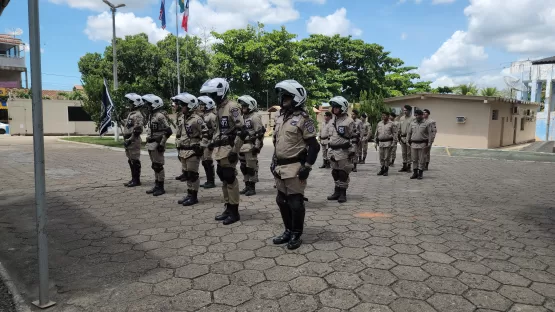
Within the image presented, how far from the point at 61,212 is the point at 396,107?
21067mm

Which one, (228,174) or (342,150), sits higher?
(342,150)

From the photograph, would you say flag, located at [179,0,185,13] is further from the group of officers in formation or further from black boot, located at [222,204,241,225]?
black boot, located at [222,204,241,225]

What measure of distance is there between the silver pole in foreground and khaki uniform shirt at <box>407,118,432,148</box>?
8.61m

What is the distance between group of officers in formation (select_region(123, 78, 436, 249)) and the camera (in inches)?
170

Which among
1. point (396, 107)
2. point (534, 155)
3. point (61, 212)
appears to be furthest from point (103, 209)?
point (396, 107)

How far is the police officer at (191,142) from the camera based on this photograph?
6508mm

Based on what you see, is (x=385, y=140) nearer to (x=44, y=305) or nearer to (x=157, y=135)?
(x=157, y=135)

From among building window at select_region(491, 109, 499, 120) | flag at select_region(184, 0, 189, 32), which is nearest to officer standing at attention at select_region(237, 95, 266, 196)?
building window at select_region(491, 109, 499, 120)

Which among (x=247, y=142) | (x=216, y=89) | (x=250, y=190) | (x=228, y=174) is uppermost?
(x=216, y=89)

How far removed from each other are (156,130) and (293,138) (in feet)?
12.5

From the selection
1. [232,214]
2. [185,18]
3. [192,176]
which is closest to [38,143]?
[232,214]

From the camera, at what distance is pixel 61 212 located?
242 inches

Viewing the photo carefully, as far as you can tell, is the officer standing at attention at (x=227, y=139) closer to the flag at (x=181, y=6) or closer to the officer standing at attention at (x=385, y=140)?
the officer standing at attention at (x=385, y=140)

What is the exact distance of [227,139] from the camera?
5.24 metres
